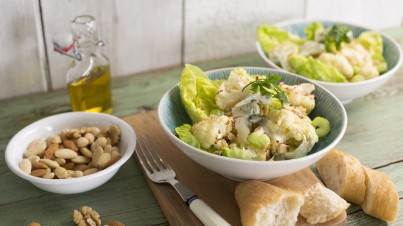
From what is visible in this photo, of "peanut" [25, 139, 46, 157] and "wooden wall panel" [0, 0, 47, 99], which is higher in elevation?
"wooden wall panel" [0, 0, 47, 99]

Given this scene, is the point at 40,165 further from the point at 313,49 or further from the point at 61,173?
the point at 313,49

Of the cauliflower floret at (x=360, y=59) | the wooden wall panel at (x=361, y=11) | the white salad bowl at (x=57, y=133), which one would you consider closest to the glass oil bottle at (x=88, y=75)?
the white salad bowl at (x=57, y=133)

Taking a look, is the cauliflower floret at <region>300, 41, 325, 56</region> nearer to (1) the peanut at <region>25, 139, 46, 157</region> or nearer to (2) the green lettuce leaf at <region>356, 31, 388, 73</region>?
(2) the green lettuce leaf at <region>356, 31, 388, 73</region>

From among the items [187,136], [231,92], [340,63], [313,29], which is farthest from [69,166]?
[313,29]

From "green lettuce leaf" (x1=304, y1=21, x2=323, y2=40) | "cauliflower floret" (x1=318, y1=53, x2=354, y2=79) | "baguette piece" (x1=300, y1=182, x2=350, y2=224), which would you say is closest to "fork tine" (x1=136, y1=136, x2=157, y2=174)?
"baguette piece" (x1=300, y1=182, x2=350, y2=224)

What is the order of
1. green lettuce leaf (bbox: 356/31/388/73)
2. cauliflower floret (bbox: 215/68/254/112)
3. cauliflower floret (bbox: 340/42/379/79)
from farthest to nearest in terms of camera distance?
green lettuce leaf (bbox: 356/31/388/73), cauliflower floret (bbox: 340/42/379/79), cauliflower floret (bbox: 215/68/254/112)

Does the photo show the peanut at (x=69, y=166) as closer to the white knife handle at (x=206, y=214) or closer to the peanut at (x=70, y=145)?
the peanut at (x=70, y=145)

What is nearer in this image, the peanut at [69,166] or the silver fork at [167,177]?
the silver fork at [167,177]
